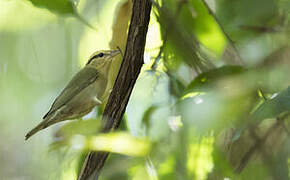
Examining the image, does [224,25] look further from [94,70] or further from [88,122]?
[88,122]

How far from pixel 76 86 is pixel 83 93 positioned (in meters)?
0.01

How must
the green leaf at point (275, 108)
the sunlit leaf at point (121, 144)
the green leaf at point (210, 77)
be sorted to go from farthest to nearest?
the green leaf at point (210, 77), the green leaf at point (275, 108), the sunlit leaf at point (121, 144)

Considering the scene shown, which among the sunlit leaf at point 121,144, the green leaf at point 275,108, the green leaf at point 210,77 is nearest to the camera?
the sunlit leaf at point 121,144

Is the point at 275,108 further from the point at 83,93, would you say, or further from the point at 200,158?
the point at 83,93

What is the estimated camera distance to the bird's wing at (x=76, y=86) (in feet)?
1.40

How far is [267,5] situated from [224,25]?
57mm

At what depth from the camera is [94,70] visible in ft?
1.65

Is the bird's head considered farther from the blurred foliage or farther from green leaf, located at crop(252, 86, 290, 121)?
green leaf, located at crop(252, 86, 290, 121)

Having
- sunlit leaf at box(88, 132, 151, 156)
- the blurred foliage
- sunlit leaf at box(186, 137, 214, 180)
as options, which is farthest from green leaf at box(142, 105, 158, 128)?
sunlit leaf at box(88, 132, 151, 156)

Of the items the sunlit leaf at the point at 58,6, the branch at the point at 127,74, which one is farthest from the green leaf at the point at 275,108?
Result: the sunlit leaf at the point at 58,6

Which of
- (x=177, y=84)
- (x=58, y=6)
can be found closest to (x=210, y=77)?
(x=177, y=84)

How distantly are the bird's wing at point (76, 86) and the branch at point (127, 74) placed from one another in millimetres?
94

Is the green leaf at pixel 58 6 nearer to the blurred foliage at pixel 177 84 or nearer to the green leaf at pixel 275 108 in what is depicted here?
the blurred foliage at pixel 177 84

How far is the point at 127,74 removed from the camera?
0.35m
